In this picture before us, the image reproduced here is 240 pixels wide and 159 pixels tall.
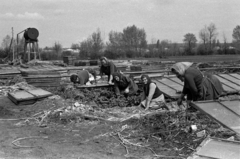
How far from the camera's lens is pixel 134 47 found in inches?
2172

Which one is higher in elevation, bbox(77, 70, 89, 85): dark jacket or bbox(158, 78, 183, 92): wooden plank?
bbox(77, 70, 89, 85): dark jacket

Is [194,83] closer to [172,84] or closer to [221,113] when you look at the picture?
[221,113]

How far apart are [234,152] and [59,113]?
4.28 metres

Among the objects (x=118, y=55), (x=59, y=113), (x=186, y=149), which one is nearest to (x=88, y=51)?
(x=118, y=55)

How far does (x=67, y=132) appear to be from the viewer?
604 cm

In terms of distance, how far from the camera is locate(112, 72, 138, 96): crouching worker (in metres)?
9.59

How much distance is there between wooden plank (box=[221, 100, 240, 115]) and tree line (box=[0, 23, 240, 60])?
3128cm

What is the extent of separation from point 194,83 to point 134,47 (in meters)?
49.7

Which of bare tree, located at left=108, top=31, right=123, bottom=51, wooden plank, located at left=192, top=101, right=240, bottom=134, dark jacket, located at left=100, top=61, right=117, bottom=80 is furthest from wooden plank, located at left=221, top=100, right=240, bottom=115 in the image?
bare tree, located at left=108, top=31, right=123, bottom=51

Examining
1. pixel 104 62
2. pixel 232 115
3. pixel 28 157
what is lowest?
pixel 28 157

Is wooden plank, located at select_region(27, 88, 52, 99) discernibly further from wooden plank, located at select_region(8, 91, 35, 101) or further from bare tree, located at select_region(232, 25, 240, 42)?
bare tree, located at select_region(232, 25, 240, 42)

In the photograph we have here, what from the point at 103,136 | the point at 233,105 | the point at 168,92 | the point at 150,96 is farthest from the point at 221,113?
the point at 168,92

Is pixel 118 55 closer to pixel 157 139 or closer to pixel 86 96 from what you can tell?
pixel 86 96

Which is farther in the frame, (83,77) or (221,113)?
(83,77)
